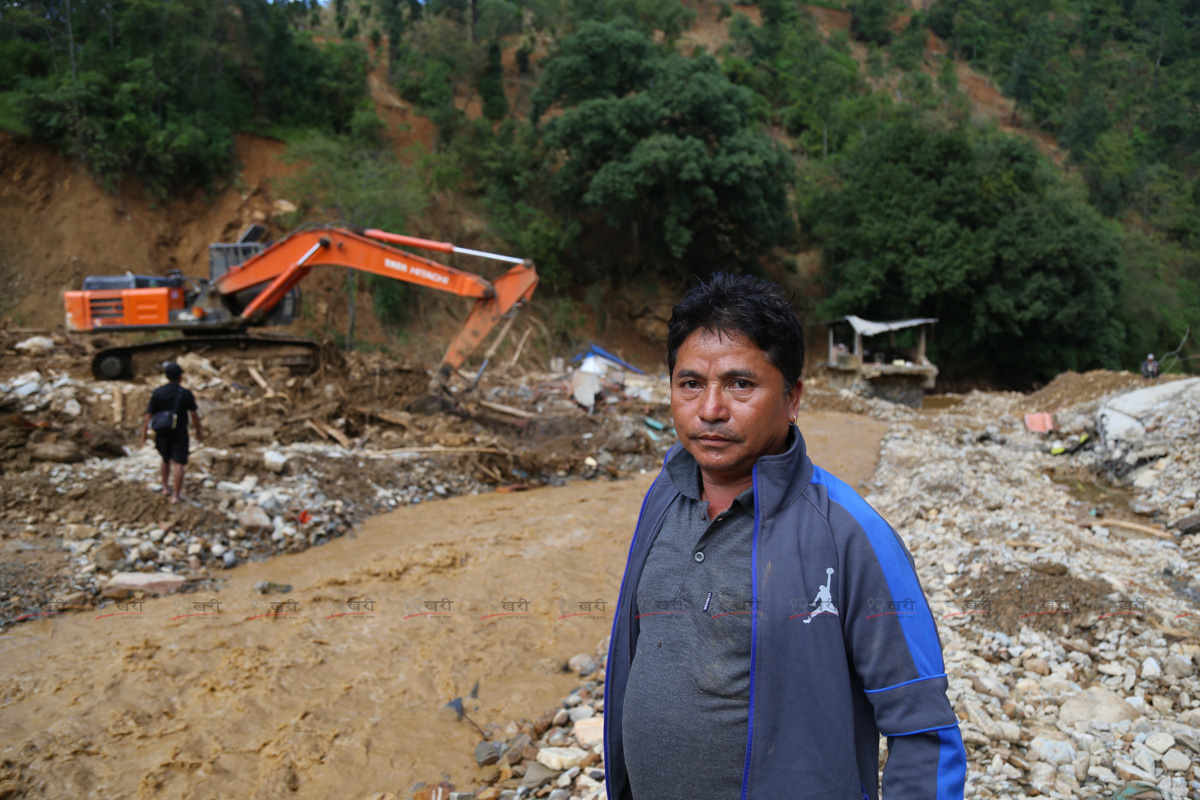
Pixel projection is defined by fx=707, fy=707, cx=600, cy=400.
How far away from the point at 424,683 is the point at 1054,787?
11.1 feet

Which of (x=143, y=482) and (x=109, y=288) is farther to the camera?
(x=109, y=288)

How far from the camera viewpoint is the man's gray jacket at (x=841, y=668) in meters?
1.22

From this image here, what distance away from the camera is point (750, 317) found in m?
1.49

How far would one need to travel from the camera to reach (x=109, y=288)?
1157 cm

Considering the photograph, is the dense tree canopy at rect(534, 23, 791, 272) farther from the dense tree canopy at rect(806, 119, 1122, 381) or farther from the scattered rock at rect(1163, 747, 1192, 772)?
the scattered rock at rect(1163, 747, 1192, 772)

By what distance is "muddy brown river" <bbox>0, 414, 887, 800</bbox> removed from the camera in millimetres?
3598

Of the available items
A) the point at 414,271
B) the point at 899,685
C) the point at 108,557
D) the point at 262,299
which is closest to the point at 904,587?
the point at 899,685

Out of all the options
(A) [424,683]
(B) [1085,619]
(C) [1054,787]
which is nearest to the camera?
(C) [1054,787]

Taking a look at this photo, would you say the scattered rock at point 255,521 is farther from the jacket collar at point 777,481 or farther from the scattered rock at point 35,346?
the scattered rock at point 35,346

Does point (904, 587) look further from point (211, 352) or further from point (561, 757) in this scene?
point (211, 352)

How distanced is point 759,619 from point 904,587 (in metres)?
0.27

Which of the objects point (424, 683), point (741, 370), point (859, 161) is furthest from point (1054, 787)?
point (859, 161)

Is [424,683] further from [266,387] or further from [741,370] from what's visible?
[266,387]

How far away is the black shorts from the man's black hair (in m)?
6.53
